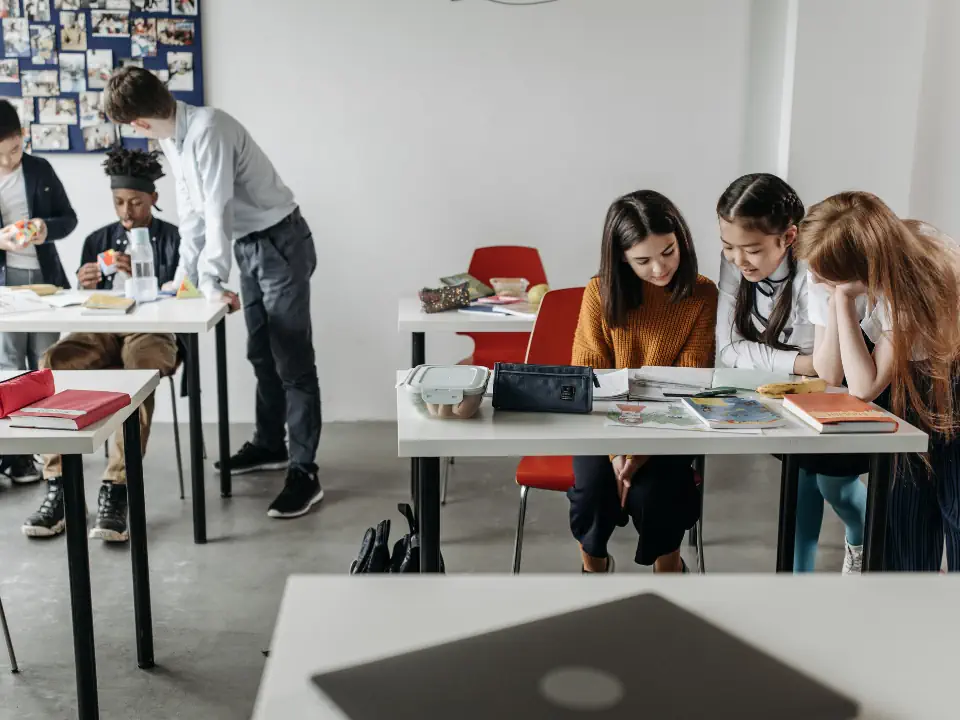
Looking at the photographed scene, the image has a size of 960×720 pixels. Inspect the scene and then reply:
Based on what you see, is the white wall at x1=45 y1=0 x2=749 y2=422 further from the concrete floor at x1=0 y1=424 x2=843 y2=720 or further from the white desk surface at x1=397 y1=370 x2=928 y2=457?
the white desk surface at x1=397 y1=370 x2=928 y2=457

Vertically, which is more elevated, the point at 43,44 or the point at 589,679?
the point at 43,44

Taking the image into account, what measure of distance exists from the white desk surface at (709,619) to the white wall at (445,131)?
362 centimetres

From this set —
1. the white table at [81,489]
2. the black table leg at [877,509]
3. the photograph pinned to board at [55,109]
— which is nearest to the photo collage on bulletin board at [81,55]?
the photograph pinned to board at [55,109]

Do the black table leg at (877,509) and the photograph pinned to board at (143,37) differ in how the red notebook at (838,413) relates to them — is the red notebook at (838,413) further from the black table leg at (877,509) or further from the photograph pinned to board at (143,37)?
the photograph pinned to board at (143,37)

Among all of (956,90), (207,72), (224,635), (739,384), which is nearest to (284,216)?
(207,72)

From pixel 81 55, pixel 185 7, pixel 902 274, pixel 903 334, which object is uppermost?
pixel 185 7

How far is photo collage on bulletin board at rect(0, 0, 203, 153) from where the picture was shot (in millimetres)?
4125

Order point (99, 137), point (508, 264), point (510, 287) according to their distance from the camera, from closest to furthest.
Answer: point (510, 287) < point (508, 264) < point (99, 137)

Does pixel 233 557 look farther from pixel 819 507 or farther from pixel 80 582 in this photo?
pixel 819 507

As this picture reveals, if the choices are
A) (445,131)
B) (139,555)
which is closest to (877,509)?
(139,555)

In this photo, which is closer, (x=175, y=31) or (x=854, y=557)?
(x=854, y=557)

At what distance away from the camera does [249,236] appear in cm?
339

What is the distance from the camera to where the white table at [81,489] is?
5.80 ft

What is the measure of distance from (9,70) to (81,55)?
0.32 meters
